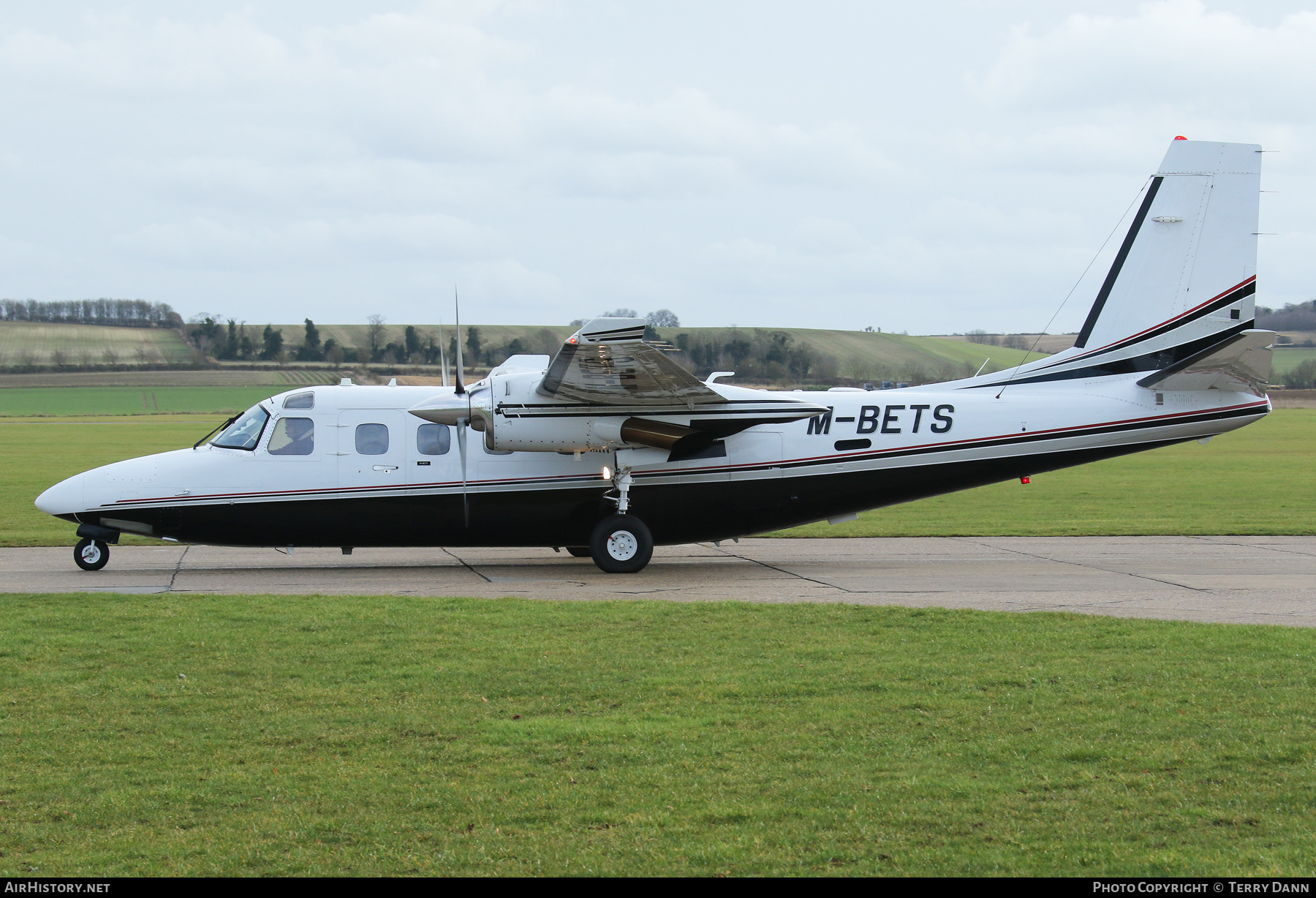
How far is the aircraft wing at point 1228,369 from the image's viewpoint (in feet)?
50.4

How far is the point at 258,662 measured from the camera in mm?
9672

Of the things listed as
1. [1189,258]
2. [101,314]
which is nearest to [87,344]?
[101,314]

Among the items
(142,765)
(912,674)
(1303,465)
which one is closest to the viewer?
(142,765)

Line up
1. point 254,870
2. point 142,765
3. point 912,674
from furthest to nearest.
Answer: point 912,674 → point 142,765 → point 254,870

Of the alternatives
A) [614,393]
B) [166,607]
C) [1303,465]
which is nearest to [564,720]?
[166,607]

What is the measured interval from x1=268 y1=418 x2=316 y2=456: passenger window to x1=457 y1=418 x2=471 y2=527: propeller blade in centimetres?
218

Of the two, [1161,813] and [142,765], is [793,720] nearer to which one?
[1161,813]

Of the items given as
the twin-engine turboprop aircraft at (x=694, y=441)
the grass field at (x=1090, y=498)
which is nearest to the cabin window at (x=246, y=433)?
the twin-engine turboprop aircraft at (x=694, y=441)

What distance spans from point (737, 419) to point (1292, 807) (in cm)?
1101

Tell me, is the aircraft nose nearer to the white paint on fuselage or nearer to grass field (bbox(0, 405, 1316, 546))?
the white paint on fuselage

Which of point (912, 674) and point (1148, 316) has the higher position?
point (1148, 316)

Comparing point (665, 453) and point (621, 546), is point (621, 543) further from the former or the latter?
point (665, 453)

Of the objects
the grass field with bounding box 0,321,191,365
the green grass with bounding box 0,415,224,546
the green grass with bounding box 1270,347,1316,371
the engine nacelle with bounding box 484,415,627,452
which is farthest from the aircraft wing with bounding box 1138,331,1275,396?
the grass field with bounding box 0,321,191,365

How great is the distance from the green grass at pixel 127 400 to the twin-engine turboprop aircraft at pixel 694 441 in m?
65.2
